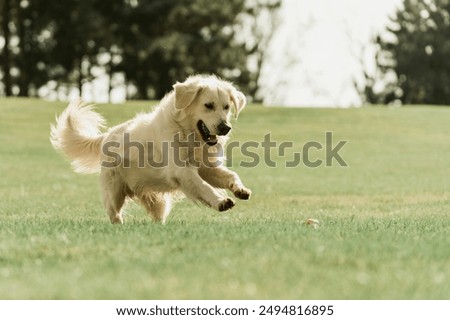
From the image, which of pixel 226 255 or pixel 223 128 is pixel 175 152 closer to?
pixel 223 128

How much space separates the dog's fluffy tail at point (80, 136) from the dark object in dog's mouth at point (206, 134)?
209 cm

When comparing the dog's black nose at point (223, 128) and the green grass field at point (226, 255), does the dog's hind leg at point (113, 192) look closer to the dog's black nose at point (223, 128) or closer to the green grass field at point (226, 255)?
the green grass field at point (226, 255)

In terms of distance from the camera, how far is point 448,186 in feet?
58.6

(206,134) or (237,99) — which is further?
(237,99)

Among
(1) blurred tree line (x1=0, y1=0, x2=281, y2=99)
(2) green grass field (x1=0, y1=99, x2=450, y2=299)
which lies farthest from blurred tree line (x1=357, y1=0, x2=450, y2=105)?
(2) green grass field (x1=0, y1=99, x2=450, y2=299)

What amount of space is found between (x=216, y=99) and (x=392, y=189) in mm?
9357

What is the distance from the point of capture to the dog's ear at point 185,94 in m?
8.87

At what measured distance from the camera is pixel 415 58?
59188 mm

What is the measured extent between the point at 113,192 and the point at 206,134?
1489 mm

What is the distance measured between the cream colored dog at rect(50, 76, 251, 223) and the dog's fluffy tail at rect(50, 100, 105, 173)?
2.38 ft

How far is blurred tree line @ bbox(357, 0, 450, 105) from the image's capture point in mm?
58531

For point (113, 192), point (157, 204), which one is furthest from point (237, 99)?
point (113, 192)

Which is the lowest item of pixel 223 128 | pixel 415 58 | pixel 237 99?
pixel 415 58

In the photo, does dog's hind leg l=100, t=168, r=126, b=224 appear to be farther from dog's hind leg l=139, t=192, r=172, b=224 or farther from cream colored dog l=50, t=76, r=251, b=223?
dog's hind leg l=139, t=192, r=172, b=224
